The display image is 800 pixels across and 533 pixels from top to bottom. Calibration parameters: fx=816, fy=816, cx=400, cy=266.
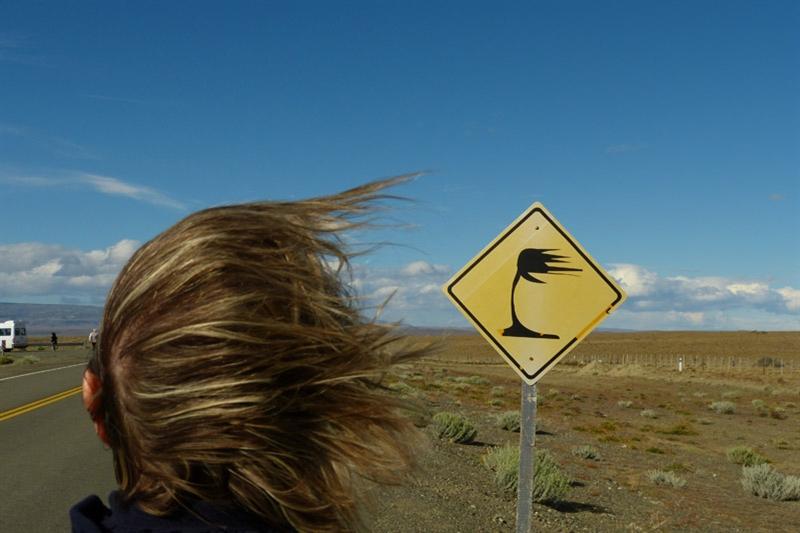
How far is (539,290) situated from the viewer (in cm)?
555

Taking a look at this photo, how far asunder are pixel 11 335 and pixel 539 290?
72.3 metres

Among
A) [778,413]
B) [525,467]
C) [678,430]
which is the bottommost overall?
[778,413]

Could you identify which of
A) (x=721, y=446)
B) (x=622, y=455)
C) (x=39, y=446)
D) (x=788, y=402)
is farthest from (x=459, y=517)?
(x=788, y=402)

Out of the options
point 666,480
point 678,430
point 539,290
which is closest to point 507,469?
point 666,480

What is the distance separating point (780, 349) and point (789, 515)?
4239 inches

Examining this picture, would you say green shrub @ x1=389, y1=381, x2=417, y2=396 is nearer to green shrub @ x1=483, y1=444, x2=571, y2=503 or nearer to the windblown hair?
the windblown hair

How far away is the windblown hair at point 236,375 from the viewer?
132 cm

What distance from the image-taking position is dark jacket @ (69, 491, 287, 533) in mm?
1263

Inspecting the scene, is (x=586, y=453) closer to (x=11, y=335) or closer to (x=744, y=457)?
(x=744, y=457)

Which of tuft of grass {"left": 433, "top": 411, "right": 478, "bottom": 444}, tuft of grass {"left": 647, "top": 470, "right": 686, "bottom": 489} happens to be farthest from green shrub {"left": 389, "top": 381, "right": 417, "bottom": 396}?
tuft of grass {"left": 647, "top": 470, "right": 686, "bottom": 489}

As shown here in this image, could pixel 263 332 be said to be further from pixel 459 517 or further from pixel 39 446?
pixel 39 446

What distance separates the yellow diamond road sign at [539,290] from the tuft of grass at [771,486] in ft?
39.0

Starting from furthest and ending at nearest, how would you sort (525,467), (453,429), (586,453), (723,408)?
1. (723,408)
2. (586,453)
3. (453,429)
4. (525,467)

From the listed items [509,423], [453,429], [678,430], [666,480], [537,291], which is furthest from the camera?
[678,430]
